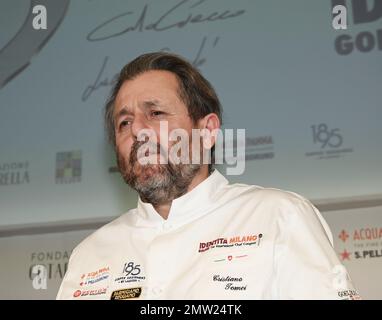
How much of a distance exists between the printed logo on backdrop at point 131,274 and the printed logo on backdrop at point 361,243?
0.61m

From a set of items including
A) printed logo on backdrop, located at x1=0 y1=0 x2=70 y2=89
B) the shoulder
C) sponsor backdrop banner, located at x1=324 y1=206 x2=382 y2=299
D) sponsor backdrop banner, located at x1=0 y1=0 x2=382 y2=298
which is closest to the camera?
the shoulder

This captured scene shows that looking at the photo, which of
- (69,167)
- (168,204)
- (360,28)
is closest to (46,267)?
(69,167)

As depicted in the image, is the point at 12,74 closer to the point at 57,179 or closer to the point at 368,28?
the point at 57,179

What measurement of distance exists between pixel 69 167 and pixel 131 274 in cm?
74

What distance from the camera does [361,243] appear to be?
5.55 ft

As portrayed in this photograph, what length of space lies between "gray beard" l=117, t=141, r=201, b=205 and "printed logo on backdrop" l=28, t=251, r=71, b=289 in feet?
1.94

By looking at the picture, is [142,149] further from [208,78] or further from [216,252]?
[208,78]

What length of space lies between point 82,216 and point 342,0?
3.07 ft

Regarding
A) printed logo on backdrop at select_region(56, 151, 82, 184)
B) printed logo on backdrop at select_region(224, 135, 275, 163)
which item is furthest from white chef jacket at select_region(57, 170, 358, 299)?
printed logo on backdrop at select_region(56, 151, 82, 184)

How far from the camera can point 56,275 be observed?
189 centimetres

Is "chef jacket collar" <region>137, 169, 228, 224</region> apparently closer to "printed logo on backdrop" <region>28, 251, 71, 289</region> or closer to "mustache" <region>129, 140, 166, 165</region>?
"mustache" <region>129, 140, 166, 165</region>

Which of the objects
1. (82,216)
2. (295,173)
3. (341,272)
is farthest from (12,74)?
(341,272)

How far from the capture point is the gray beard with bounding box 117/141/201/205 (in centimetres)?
135
